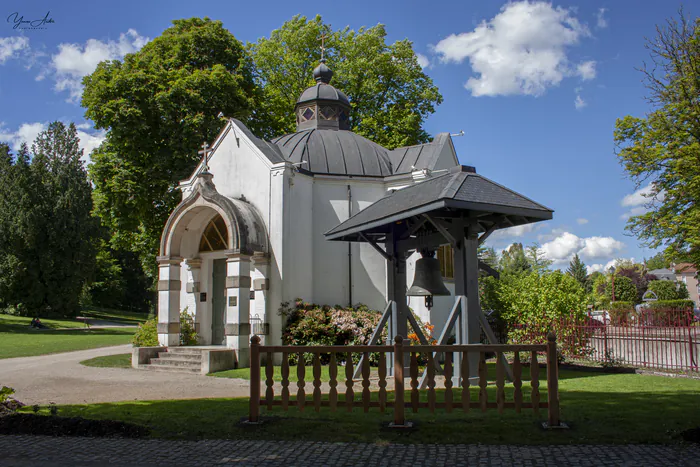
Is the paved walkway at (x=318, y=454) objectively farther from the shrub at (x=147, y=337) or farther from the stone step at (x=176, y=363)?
the shrub at (x=147, y=337)

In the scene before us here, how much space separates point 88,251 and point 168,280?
108 ft

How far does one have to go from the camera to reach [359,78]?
28094 millimetres

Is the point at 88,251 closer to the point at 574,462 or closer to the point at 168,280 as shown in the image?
the point at 168,280

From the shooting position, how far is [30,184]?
4422 centimetres

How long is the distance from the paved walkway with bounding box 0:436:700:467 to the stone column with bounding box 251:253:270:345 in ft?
30.7

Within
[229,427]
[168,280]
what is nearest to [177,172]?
[168,280]

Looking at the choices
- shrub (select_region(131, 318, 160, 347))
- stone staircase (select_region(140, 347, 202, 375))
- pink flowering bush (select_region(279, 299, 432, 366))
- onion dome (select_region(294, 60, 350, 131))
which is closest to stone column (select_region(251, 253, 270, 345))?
pink flowering bush (select_region(279, 299, 432, 366))

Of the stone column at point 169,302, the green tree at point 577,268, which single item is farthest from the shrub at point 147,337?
Result: the green tree at point 577,268

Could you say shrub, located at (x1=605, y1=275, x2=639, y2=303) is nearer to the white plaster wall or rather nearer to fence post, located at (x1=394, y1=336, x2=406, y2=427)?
the white plaster wall

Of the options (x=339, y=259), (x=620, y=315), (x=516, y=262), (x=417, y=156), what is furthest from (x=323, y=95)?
(x=516, y=262)

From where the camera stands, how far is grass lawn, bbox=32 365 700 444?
20.4ft

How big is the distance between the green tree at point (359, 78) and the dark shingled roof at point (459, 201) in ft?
53.6

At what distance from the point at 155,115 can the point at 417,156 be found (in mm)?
10438

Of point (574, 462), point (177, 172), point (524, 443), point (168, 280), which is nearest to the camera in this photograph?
point (574, 462)
